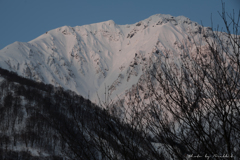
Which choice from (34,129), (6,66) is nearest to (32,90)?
(34,129)

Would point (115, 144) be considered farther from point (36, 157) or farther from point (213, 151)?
point (36, 157)

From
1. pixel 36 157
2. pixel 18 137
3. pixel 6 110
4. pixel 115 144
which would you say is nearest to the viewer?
pixel 115 144

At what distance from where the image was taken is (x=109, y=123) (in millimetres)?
4539

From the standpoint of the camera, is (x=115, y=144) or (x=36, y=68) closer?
(x=115, y=144)

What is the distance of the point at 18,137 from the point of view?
55.4 meters

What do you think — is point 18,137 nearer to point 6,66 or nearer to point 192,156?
point 192,156

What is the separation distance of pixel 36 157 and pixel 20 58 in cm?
15886

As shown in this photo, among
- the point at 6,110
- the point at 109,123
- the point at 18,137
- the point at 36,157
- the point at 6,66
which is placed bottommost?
the point at 109,123

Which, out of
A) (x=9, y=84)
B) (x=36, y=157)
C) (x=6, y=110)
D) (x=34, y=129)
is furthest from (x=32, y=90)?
(x=36, y=157)

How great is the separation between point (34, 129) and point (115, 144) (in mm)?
60302

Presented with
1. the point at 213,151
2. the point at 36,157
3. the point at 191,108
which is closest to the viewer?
the point at 213,151

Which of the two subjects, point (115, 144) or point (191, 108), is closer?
point (191, 108)

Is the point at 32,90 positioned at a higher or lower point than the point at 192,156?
higher

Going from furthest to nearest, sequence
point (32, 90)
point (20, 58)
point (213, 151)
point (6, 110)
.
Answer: point (20, 58)
point (32, 90)
point (6, 110)
point (213, 151)
